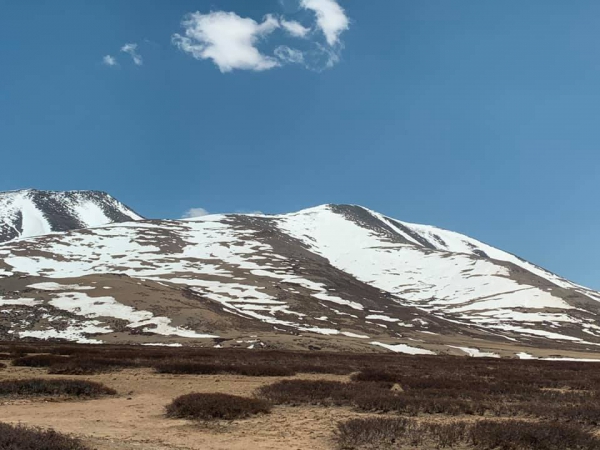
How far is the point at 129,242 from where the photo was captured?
7367 inches

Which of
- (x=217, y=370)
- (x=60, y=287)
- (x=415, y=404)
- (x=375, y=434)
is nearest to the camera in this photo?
(x=375, y=434)

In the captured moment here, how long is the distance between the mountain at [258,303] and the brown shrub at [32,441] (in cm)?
5620

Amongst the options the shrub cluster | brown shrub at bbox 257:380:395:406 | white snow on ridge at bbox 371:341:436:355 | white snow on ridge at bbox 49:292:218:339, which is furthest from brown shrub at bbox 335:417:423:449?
white snow on ridge at bbox 371:341:436:355

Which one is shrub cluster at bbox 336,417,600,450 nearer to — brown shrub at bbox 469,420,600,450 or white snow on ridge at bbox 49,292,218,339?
brown shrub at bbox 469,420,600,450

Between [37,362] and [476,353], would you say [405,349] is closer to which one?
[476,353]

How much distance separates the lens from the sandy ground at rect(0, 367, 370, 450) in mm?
12820

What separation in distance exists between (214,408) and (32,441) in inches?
274

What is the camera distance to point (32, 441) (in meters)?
9.88

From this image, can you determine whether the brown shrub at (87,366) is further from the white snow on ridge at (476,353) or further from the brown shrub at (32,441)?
the white snow on ridge at (476,353)

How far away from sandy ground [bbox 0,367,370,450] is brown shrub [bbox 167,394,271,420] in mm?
376

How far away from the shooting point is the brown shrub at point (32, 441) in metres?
9.63

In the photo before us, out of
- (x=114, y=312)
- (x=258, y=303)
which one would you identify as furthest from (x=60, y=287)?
(x=258, y=303)

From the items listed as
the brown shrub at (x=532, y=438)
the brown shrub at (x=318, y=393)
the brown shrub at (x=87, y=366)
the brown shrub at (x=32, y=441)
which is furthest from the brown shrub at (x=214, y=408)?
the brown shrub at (x=87, y=366)

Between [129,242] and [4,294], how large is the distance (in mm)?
96481
